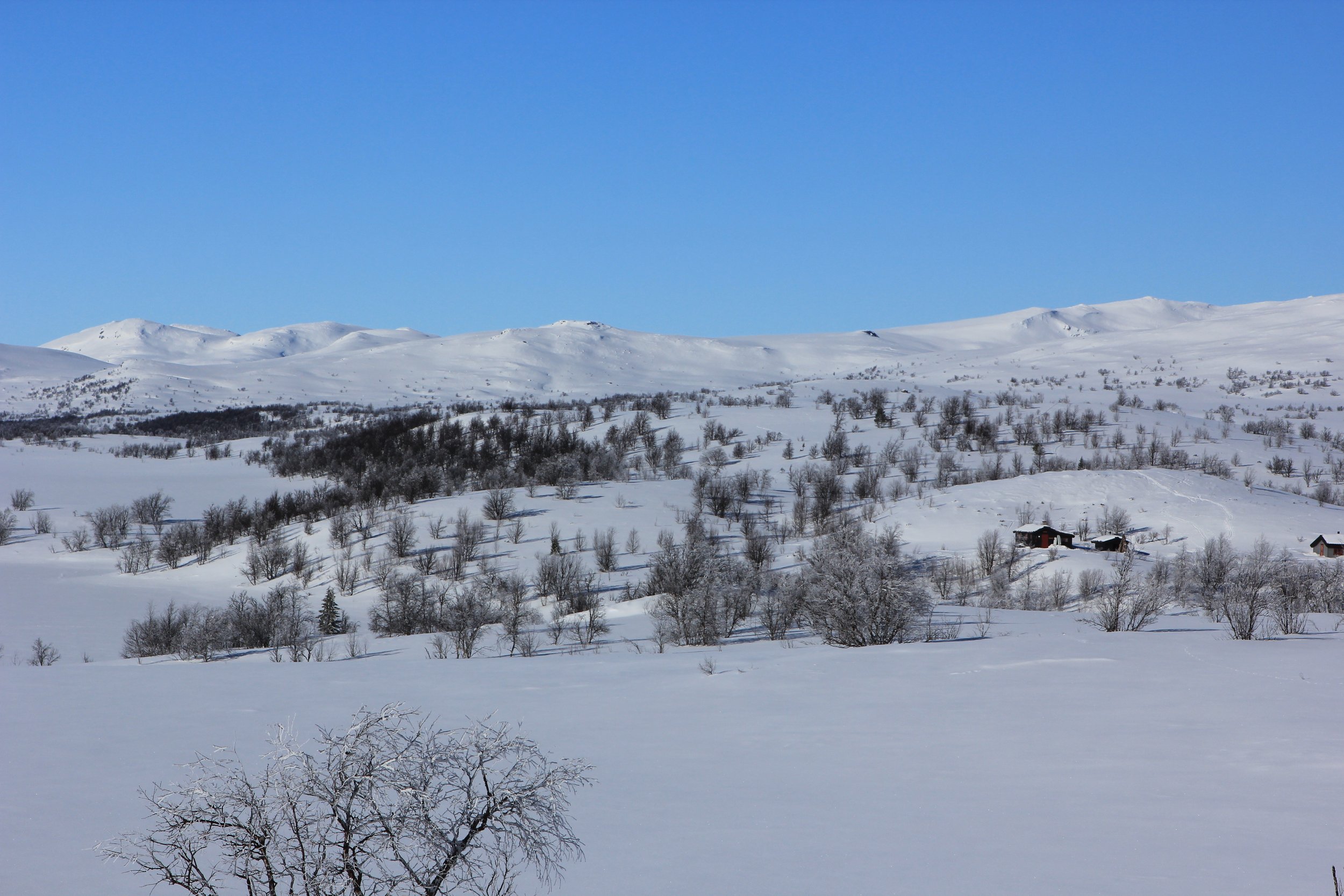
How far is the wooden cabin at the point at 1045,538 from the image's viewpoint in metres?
36.6

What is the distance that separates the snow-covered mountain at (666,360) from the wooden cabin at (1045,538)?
6351 cm

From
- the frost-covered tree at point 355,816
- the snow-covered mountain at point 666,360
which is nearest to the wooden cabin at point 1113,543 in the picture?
the frost-covered tree at point 355,816

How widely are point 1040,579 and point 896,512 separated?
33.5ft

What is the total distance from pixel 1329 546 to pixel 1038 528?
10.3 metres

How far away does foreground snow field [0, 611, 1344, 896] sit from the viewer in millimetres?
7273

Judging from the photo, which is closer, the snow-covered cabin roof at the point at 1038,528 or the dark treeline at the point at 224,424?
the snow-covered cabin roof at the point at 1038,528

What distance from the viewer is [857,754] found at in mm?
10586

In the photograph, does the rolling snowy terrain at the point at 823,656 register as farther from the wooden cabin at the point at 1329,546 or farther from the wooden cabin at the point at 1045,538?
the wooden cabin at the point at 1045,538

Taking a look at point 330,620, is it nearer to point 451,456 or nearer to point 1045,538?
point 1045,538

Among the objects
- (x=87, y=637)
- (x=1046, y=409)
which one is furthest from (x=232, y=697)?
(x=1046, y=409)

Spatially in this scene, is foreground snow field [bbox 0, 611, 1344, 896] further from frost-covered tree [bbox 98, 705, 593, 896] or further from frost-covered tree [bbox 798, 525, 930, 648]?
frost-covered tree [bbox 798, 525, 930, 648]

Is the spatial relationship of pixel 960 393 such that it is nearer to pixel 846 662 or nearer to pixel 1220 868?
pixel 846 662

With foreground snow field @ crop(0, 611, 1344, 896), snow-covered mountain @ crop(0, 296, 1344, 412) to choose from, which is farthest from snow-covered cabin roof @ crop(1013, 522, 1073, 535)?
snow-covered mountain @ crop(0, 296, 1344, 412)

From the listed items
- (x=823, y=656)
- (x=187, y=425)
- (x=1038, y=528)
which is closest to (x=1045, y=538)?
(x=1038, y=528)
